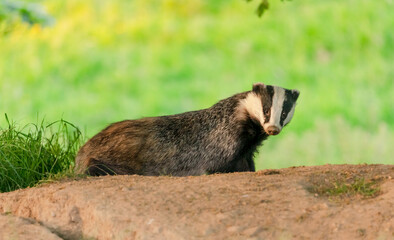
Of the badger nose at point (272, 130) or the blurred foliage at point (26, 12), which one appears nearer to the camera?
the badger nose at point (272, 130)

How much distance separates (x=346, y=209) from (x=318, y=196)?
10.9 inches

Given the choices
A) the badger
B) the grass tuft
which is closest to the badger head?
the badger

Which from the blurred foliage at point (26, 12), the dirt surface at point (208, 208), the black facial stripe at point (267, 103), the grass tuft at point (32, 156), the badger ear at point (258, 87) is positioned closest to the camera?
the dirt surface at point (208, 208)

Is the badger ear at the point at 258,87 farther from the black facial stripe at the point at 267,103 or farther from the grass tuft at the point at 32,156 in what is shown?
the grass tuft at the point at 32,156

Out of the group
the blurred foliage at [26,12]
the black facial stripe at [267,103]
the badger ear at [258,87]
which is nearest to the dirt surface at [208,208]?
the black facial stripe at [267,103]

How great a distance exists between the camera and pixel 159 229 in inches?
155

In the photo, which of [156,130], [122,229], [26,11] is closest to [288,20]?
[26,11]

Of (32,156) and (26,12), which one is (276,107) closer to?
(32,156)

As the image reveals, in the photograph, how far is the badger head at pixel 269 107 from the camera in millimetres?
5625

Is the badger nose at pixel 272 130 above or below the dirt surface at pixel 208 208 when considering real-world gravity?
above

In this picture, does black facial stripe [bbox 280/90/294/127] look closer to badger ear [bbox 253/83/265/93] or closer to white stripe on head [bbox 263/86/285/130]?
white stripe on head [bbox 263/86/285/130]

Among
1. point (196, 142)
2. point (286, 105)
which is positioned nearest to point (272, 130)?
point (286, 105)

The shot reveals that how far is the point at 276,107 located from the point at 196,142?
0.72 meters

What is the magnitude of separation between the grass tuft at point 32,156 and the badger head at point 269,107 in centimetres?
155
